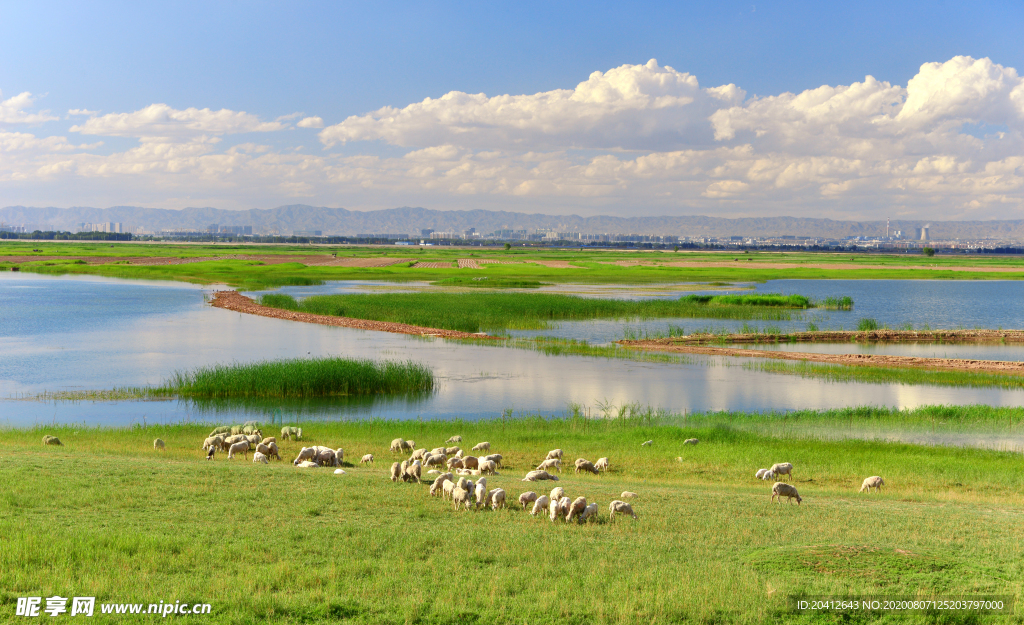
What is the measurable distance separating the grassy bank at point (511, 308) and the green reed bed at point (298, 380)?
20.1m

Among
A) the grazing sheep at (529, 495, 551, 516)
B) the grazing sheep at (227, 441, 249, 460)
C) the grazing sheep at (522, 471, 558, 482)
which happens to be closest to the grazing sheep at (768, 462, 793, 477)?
the grazing sheep at (522, 471, 558, 482)

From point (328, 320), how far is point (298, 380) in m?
26.6

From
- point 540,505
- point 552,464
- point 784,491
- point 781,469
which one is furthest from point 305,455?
point 781,469

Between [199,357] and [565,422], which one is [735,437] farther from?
[199,357]

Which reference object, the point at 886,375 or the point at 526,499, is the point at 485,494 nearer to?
the point at 526,499

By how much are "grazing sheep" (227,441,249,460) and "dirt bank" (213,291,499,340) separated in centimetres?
3240

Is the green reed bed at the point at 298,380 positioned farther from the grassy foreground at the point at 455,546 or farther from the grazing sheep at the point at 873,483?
the grazing sheep at the point at 873,483

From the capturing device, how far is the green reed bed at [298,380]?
32.8 meters

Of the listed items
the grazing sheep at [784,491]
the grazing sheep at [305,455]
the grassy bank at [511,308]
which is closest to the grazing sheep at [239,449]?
the grazing sheep at [305,455]

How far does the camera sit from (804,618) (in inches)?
347

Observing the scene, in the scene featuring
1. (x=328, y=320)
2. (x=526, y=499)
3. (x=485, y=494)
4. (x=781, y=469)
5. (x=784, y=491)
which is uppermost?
(x=485, y=494)

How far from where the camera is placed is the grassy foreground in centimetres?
884

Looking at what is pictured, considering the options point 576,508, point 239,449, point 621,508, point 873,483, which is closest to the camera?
point 576,508

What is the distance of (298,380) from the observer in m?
33.2
